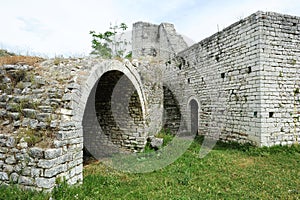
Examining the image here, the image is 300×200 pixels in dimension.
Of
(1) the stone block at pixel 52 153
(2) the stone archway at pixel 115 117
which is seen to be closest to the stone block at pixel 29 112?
(1) the stone block at pixel 52 153

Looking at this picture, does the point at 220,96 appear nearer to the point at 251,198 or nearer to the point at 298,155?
the point at 298,155

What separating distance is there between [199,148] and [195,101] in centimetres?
396

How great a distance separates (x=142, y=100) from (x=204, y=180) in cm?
400

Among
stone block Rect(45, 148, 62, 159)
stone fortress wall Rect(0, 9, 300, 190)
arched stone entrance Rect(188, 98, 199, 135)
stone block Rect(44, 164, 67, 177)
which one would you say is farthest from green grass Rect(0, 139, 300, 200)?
arched stone entrance Rect(188, 98, 199, 135)

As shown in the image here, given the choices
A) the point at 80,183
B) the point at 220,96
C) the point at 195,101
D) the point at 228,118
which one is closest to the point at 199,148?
the point at 228,118

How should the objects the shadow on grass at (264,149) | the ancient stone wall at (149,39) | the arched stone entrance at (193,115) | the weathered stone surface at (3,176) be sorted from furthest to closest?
the ancient stone wall at (149,39), the arched stone entrance at (193,115), the shadow on grass at (264,149), the weathered stone surface at (3,176)

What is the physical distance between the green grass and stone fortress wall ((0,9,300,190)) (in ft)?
1.25

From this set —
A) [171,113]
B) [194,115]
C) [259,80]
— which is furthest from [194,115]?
[259,80]

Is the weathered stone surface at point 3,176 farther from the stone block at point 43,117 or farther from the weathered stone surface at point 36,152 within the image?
the stone block at point 43,117

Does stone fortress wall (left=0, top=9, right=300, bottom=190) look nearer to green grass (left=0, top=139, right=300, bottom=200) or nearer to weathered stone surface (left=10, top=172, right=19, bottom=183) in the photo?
weathered stone surface (left=10, top=172, right=19, bottom=183)

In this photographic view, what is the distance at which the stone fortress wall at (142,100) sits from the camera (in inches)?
154

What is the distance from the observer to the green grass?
161 inches

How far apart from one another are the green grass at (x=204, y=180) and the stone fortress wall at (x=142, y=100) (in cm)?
38

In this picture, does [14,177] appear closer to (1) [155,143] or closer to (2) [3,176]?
(2) [3,176]
